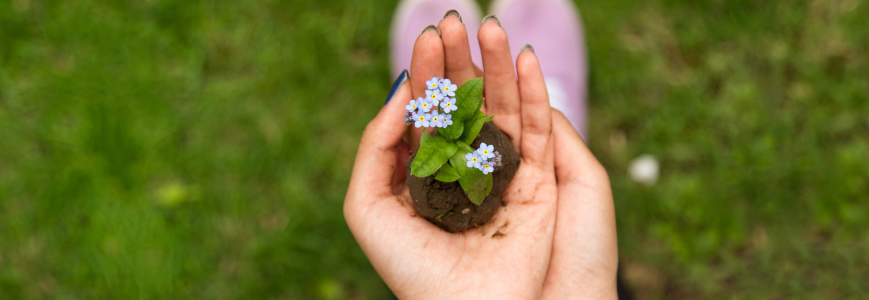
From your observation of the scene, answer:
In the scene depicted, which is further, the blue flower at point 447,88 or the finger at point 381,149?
the finger at point 381,149

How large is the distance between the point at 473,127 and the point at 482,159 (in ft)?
0.62

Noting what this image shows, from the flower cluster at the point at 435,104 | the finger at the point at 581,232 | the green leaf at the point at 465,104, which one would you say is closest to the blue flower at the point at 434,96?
the flower cluster at the point at 435,104

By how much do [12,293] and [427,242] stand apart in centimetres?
283

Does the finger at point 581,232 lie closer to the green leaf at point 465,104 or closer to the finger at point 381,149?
the green leaf at point 465,104

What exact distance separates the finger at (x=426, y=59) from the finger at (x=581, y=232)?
2.25 feet

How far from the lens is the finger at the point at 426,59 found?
230cm

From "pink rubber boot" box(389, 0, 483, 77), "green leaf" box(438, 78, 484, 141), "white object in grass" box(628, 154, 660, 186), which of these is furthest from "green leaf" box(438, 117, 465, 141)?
"white object in grass" box(628, 154, 660, 186)

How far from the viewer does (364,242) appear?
7.98 feet

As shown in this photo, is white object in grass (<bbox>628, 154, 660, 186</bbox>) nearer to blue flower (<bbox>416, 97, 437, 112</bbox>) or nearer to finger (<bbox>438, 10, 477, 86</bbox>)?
finger (<bbox>438, 10, 477, 86</bbox>)

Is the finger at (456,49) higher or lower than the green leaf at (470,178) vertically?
higher

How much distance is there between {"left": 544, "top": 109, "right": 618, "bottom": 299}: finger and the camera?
98.7 inches

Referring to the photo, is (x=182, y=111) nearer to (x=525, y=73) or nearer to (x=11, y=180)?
(x=11, y=180)

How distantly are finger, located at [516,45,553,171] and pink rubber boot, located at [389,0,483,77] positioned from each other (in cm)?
111

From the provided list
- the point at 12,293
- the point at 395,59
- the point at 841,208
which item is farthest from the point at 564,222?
the point at 12,293
